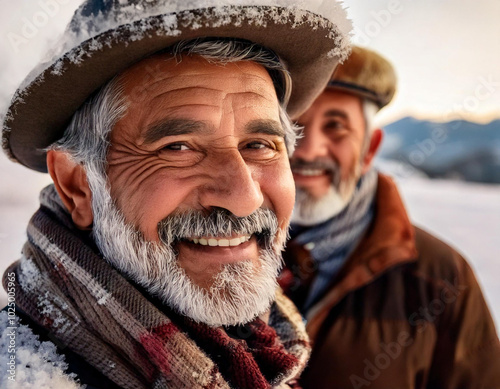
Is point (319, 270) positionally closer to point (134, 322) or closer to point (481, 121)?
point (134, 322)

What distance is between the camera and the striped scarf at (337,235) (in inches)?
93.5

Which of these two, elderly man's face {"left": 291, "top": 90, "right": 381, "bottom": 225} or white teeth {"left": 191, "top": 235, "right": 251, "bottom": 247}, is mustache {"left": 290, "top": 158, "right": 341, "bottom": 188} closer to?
elderly man's face {"left": 291, "top": 90, "right": 381, "bottom": 225}

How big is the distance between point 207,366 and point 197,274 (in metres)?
0.25

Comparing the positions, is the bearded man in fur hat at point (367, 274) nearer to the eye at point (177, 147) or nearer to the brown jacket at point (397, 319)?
the brown jacket at point (397, 319)

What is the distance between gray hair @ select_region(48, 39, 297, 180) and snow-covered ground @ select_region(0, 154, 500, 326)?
3.36ft

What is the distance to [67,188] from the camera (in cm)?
136

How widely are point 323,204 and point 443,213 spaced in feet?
8.45

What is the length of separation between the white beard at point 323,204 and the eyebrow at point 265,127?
124cm

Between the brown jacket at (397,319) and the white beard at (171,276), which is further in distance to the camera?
the brown jacket at (397,319)

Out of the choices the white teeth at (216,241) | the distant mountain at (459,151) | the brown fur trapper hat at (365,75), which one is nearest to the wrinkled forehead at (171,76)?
the white teeth at (216,241)

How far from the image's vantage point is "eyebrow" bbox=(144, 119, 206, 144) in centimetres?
122

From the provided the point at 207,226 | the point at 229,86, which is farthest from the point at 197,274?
the point at 229,86

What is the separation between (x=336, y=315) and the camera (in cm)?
227

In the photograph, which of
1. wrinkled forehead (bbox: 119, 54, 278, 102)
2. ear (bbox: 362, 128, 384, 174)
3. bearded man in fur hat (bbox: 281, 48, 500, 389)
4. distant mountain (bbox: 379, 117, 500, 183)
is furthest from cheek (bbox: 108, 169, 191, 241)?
distant mountain (bbox: 379, 117, 500, 183)
